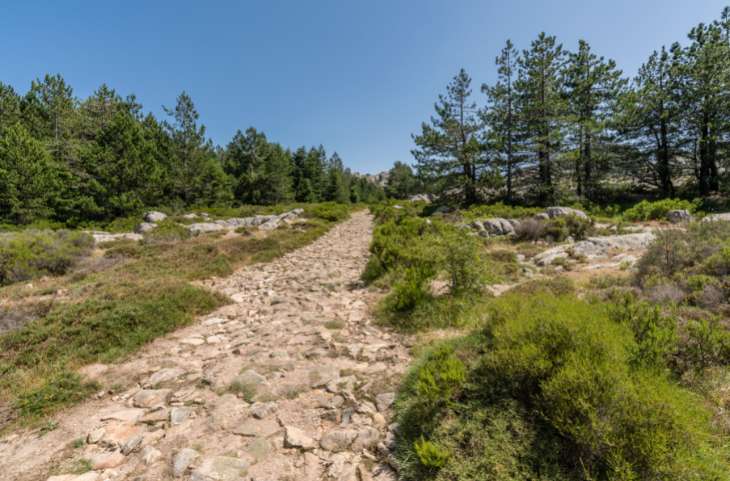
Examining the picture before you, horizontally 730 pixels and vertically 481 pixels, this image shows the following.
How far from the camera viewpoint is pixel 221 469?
232 cm

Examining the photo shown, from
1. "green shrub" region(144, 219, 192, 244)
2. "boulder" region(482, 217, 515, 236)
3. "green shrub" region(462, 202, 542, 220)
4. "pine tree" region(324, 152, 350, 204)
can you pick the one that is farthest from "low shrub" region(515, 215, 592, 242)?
"pine tree" region(324, 152, 350, 204)

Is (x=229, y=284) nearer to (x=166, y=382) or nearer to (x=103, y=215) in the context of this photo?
(x=166, y=382)

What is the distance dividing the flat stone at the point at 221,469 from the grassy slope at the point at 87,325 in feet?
7.86

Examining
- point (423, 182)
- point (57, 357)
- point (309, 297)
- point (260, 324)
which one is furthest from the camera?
point (423, 182)

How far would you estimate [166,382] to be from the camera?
3.77 m

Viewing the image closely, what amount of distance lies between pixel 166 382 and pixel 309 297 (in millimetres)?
3277

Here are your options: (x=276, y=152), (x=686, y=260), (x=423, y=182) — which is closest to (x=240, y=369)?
(x=686, y=260)

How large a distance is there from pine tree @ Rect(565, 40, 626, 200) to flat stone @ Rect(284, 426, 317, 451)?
26.7 m

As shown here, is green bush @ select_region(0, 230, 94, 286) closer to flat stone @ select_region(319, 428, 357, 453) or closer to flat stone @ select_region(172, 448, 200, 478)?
flat stone @ select_region(172, 448, 200, 478)

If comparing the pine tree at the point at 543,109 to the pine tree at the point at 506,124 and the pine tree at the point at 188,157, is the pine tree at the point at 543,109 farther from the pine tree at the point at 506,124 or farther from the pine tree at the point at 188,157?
the pine tree at the point at 188,157

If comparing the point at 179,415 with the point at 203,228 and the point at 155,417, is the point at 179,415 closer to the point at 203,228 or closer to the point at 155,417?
the point at 155,417

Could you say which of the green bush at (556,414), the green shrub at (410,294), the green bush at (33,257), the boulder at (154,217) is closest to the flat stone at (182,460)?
the green bush at (556,414)

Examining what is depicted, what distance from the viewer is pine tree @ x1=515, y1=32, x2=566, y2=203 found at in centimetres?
2061

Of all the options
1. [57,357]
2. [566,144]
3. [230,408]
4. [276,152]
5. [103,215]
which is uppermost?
[276,152]
